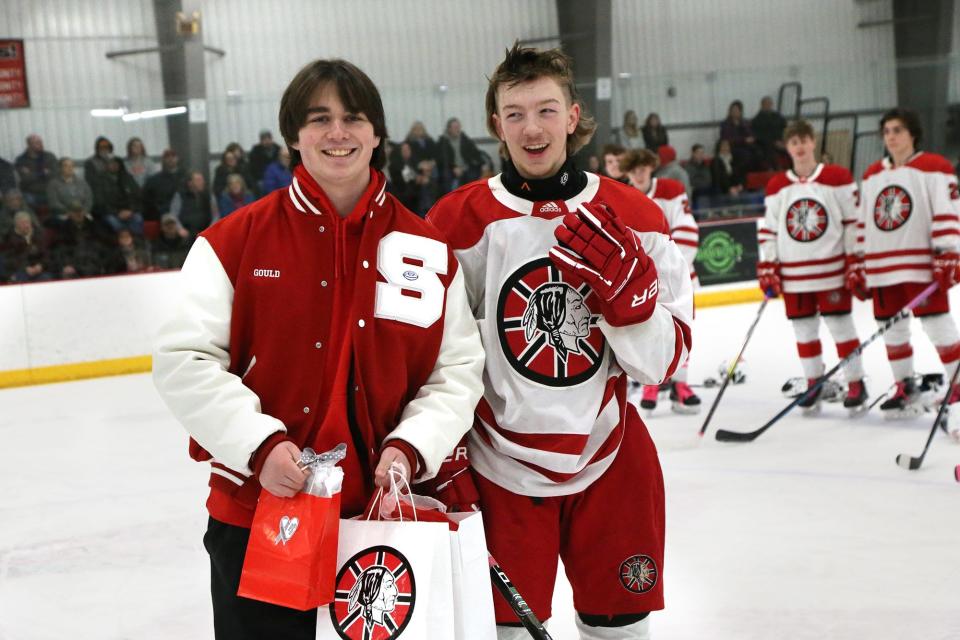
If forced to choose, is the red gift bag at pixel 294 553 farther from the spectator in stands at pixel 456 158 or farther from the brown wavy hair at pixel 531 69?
the spectator in stands at pixel 456 158

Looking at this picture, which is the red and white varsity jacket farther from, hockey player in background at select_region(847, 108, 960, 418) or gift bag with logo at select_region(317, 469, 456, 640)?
hockey player in background at select_region(847, 108, 960, 418)

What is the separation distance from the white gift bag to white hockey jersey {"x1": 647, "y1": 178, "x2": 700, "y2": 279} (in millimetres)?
3753

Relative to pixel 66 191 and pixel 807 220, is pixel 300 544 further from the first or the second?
pixel 66 191

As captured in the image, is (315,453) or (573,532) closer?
(315,453)

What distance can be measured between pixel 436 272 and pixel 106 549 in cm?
225

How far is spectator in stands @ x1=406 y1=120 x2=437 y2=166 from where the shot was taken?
344 inches

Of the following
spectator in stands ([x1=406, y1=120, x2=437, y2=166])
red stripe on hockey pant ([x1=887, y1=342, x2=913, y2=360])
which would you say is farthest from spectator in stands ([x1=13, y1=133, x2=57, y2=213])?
red stripe on hockey pant ([x1=887, y1=342, x2=913, y2=360])

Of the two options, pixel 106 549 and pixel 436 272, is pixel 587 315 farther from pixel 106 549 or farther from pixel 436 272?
pixel 106 549

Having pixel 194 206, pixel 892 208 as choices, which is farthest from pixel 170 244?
pixel 892 208

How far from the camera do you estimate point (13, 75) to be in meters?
8.02

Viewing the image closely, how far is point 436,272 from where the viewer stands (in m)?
1.51

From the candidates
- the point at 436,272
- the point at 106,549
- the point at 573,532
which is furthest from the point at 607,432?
the point at 106,549

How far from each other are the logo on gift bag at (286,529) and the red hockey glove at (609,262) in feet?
1.78

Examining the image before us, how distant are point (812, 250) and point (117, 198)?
16.8 ft
